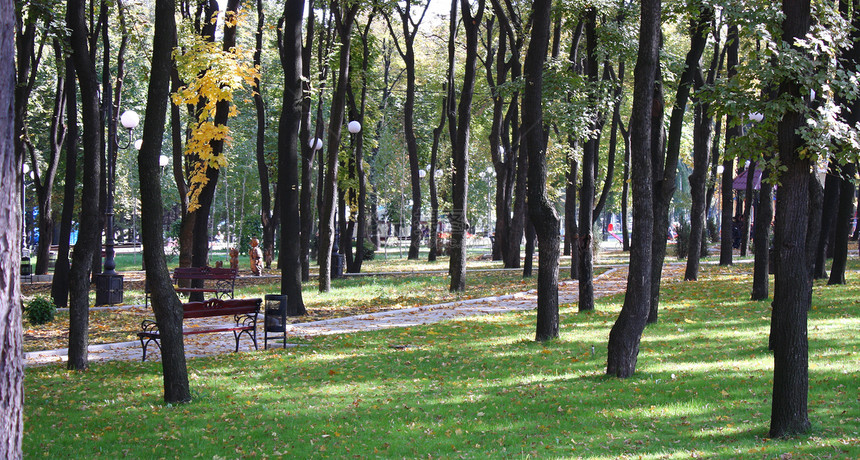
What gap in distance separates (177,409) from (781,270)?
5.70 meters

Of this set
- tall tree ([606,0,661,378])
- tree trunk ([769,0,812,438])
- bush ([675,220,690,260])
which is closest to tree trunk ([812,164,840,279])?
tall tree ([606,0,661,378])

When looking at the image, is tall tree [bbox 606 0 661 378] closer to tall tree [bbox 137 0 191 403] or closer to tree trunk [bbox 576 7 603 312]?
tree trunk [bbox 576 7 603 312]

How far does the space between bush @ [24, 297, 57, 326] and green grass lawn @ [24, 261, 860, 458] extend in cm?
471

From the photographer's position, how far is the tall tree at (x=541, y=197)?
11.1m

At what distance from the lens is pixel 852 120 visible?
15.1 m

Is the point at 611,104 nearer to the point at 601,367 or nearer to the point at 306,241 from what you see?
the point at 601,367

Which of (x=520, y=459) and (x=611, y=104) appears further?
(x=611, y=104)

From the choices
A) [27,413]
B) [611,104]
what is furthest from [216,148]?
[27,413]

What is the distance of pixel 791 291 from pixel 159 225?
6.16 metres

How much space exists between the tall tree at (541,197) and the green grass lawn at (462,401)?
53 cm

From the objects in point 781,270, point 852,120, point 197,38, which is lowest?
point 781,270

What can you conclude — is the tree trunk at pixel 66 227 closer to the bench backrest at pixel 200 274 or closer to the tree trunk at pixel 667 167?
the bench backrest at pixel 200 274

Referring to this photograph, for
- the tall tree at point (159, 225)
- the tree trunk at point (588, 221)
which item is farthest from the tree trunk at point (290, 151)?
the tall tree at point (159, 225)

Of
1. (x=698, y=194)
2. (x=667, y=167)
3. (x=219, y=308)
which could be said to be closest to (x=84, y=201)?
(x=219, y=308)
